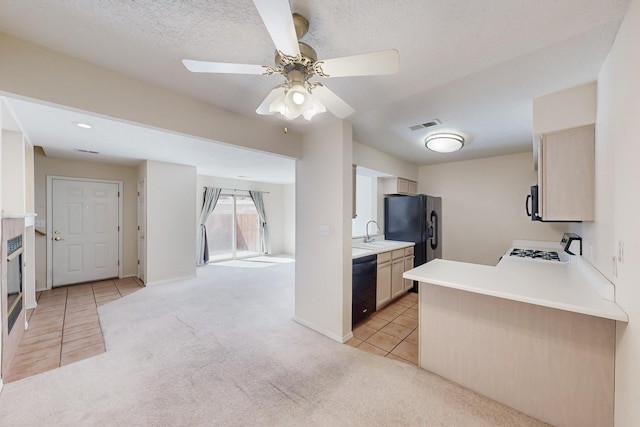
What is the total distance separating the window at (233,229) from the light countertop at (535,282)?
603cm

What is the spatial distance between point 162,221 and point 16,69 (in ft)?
12.2

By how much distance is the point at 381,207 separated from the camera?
4.70 meters

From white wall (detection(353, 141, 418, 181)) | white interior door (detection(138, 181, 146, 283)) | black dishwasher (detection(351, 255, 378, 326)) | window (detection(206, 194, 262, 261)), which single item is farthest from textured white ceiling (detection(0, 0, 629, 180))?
window (detection(206, 194, 262, 261))

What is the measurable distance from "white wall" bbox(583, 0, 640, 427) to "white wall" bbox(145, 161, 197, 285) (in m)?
5.78

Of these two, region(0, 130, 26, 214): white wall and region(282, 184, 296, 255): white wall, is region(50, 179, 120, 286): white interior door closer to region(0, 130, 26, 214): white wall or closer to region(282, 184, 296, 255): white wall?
region(0, 130, 26, 214): white wall

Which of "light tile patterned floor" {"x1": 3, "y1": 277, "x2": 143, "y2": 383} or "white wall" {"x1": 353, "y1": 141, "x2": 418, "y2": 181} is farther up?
"white wall" {"x1": 353, "y1": 141, "x2": 418, "y2": 181}

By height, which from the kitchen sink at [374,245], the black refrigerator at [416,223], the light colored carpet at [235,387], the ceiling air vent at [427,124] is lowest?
the light colored carpet at [235,387]

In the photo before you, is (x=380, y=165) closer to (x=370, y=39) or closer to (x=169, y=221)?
(x=370, y=39)

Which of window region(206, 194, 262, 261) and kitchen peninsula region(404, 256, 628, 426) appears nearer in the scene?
kitchen peninsula region(404, 256, 628, 426)

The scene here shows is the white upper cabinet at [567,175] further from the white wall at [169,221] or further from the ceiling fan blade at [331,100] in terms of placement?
the white wall at [169,221]

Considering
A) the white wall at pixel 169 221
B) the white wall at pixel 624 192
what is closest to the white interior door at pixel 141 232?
the white wall at pixel 169 221

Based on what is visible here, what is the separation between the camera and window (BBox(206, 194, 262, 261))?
6.91 m

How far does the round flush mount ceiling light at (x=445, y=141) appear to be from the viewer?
3010mm

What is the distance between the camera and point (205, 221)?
6539 mm
